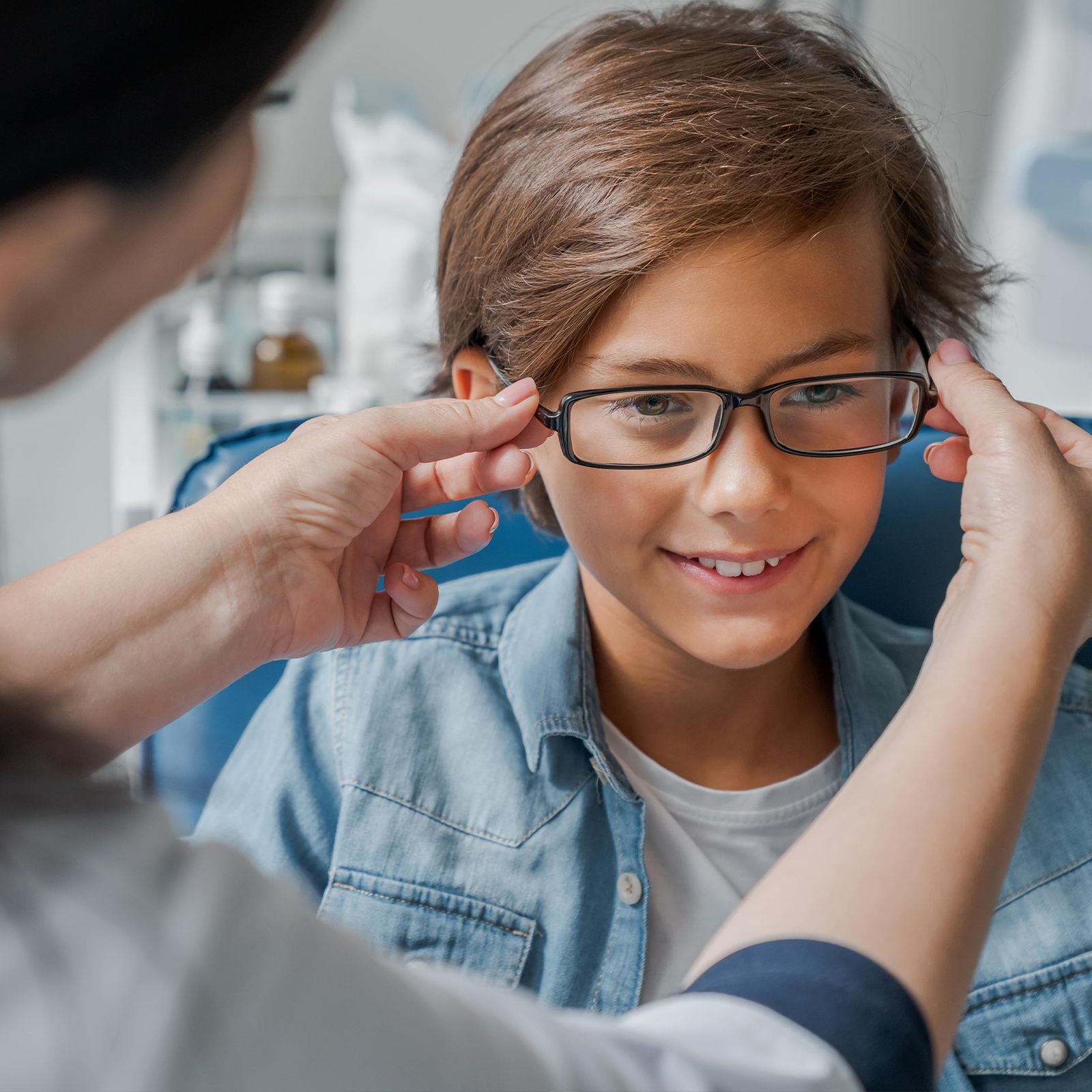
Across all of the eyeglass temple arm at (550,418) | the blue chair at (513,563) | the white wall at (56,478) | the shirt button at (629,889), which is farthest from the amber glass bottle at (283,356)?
the shirt button at (629,889)

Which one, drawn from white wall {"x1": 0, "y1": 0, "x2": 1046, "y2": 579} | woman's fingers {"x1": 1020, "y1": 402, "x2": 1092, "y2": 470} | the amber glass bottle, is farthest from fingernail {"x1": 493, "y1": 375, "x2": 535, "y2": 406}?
the amber glass bottle

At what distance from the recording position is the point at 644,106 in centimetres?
86

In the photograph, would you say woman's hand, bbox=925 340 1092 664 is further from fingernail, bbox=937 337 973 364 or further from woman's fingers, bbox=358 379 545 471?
woman's fingers, bbox=358 379 545 471

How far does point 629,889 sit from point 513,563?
1.29 feet

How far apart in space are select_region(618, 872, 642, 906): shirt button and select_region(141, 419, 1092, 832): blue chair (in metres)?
0.36

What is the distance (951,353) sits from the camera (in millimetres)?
812

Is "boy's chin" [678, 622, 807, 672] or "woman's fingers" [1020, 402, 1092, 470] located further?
"boy's chin" [678, 622, 807, 672]

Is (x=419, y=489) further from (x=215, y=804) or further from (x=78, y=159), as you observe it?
(x=78, y=159)

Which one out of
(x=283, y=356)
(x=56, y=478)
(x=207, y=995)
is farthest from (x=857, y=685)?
(x=56, y=478)

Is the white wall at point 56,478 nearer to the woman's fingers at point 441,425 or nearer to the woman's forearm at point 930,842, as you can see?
the woman's fingers at point 441,425

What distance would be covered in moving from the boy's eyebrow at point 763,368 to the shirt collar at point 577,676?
0.85 ft

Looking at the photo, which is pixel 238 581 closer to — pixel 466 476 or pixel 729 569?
pixel 466 476

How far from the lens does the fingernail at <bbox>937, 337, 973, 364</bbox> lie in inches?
31.8

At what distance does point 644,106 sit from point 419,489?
0.35 metres
